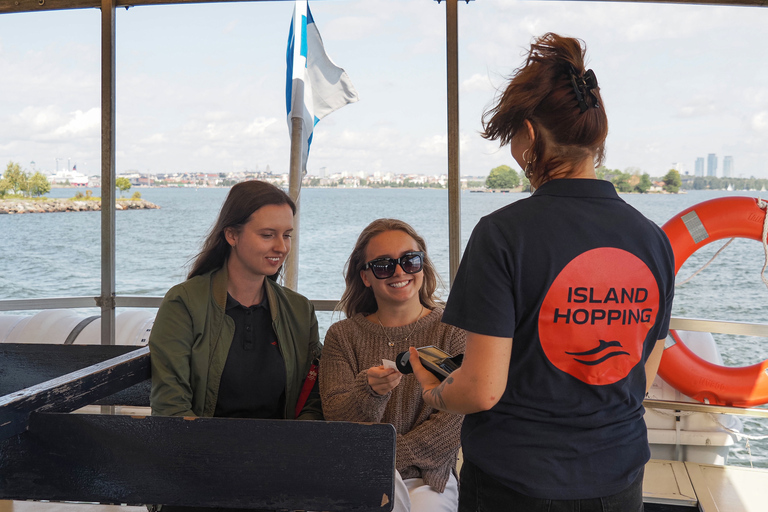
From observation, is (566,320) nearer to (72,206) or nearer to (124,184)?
(124,184)

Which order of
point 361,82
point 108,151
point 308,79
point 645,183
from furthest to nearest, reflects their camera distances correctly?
point 645,183, point 361,82, point 308,79, point 108,151

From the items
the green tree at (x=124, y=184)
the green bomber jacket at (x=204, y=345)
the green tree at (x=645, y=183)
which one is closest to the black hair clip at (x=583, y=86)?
the green bomber jacket at (x=204, y=345)

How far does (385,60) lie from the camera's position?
36344 millimetres

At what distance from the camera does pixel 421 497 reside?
60.4 inches

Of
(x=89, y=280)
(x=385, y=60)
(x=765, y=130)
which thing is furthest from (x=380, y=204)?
(x=765, y=130)

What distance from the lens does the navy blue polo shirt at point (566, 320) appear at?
923 mm

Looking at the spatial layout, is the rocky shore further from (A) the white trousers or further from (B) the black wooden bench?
(B) the black wooden bench

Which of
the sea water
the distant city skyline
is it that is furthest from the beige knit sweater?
the distant city skyline

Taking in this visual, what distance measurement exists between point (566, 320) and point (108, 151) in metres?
2.61

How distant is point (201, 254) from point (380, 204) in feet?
140

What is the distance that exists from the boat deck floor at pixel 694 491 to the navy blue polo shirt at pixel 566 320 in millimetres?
1903

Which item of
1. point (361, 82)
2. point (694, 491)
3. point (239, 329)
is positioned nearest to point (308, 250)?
point (361, 82)

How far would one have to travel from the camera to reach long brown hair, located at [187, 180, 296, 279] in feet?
5.74

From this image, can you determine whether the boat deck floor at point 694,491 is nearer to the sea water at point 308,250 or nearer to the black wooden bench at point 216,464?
the black wooden bench at point 216,464
